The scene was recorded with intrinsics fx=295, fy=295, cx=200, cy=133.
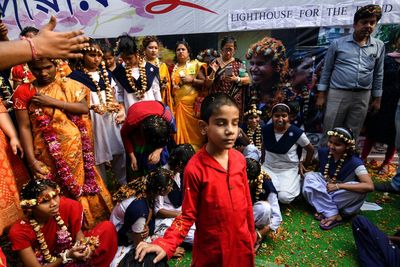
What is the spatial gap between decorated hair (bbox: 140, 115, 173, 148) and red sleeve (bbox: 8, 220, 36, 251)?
1.09 metres

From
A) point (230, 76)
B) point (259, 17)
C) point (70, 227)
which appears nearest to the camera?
point (70, 227)

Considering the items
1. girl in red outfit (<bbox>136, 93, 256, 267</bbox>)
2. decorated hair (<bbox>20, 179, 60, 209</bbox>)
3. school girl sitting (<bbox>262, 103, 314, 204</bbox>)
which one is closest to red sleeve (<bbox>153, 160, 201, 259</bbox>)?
girl in red outfit (<bbox>136, 93, 256, 267</bbox>)

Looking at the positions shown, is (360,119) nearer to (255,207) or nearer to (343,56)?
(343,56)

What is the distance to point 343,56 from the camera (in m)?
3.77

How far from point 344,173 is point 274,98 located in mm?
A: 2034

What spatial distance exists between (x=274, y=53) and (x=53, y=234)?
4033mm

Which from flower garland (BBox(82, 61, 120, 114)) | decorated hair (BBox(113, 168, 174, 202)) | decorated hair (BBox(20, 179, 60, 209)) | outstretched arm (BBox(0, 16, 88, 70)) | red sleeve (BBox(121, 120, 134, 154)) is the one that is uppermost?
outstretched arm (BBox(0, 16, 88, 70))

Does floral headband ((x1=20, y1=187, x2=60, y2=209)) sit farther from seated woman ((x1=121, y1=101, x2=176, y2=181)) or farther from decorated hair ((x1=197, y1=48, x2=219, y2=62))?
decorated hair ((x1=197, y1=48, x2=219, y2=62))

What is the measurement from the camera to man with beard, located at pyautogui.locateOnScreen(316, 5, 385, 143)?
365 cm

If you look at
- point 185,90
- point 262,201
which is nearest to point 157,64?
point 185,90

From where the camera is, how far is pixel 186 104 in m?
4.54

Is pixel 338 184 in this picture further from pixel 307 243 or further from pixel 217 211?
pixel 217 211

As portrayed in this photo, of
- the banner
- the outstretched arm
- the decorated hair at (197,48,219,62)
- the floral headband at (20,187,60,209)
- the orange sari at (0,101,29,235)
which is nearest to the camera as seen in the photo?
the outstretched arm

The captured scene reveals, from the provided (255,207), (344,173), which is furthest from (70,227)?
(344,173)
